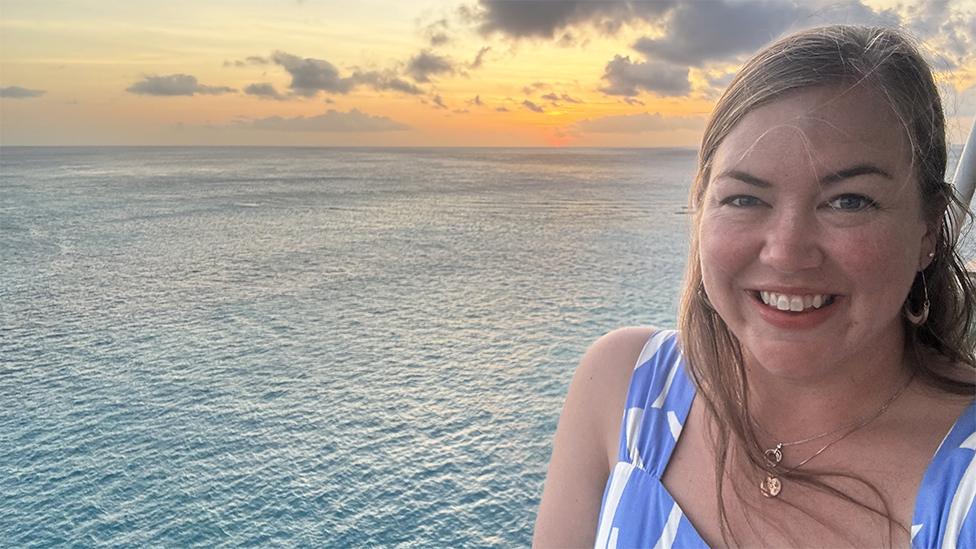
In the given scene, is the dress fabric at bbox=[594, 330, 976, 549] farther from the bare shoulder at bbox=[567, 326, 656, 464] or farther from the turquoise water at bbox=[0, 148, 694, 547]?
the turquoise water at bbox=[0, 148, 694, 547]

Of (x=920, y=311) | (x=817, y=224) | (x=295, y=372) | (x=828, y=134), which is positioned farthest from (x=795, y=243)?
(x=295, y=372)

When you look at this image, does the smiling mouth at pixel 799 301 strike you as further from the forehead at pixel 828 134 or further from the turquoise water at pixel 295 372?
Answer: the turquoise water at pixel 295 372

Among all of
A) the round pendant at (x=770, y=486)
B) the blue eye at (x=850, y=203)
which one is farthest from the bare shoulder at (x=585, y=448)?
the blue eye at (x=850, y=203)

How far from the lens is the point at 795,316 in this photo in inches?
60.0

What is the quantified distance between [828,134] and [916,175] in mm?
216

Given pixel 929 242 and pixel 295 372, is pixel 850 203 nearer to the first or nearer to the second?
pixel 929 242

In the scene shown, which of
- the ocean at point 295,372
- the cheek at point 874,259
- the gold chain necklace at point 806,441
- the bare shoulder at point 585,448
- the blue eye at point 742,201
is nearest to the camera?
the cheek at point 874,259

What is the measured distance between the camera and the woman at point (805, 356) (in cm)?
148

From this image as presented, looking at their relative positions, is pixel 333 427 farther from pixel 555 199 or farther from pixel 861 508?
pixel 555 199

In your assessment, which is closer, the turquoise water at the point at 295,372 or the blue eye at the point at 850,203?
the blue eye at the point at 850,203

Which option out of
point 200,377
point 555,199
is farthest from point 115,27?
point 200,377

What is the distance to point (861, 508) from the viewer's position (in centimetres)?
158

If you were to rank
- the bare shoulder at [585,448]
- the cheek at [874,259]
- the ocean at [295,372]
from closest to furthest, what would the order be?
the cheek at [874,259]
the bare shoulder at [585,448]
the ocean at [295,372]

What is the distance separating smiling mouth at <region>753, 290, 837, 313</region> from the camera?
1.49 metres
